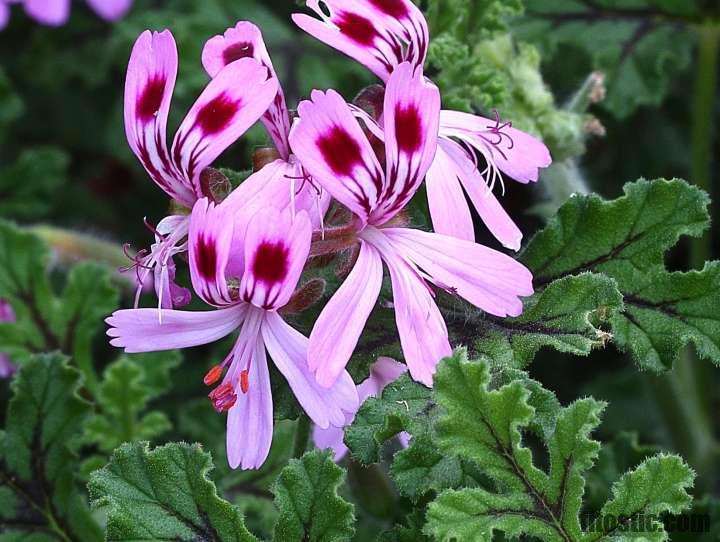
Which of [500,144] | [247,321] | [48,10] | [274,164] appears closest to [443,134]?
[500,144]

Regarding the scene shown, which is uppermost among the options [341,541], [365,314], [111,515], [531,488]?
[365,314]

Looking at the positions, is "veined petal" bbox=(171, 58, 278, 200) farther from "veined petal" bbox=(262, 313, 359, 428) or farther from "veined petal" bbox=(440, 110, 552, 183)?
"veined petal" bbox=(440, 110, 552, 183)

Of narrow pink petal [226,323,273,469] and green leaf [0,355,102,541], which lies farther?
green leaf [0,355,102,541]

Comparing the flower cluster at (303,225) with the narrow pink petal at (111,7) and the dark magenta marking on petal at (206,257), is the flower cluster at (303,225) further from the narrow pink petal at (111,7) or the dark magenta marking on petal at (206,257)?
the narrow pink petal at (111,7)

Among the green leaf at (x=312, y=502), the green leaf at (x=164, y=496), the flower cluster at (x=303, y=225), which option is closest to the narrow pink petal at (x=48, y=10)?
the flower cluster at (x=303, y=225)

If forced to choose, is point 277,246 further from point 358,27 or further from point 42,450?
point 42,450

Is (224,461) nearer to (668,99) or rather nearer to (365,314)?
(365,314)

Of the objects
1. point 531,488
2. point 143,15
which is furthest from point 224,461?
point 143,15

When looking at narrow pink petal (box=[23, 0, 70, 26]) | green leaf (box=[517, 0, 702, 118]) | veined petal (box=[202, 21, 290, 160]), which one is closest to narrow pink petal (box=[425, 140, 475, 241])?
veined petal (box=[202, 21, 290, 160])
